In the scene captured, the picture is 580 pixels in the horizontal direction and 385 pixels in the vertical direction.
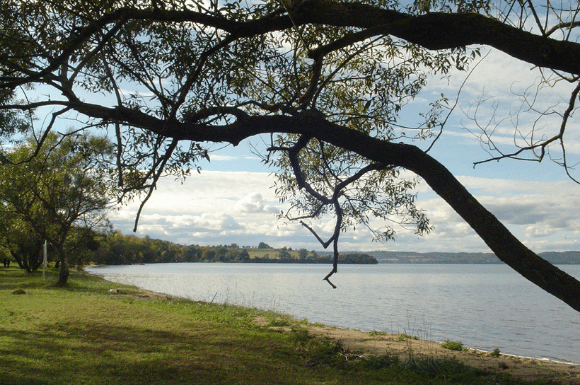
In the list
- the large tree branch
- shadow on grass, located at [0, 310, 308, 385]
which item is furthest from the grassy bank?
the large tree branch

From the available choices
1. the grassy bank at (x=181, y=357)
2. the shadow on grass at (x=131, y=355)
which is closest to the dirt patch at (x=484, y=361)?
the grassy bank at (x=181, y=357)

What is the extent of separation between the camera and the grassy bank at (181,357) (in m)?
6.43

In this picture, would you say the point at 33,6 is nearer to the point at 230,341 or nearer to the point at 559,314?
the point at 230,341

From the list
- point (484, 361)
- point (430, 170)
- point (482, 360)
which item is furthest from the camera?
point (482, 360)

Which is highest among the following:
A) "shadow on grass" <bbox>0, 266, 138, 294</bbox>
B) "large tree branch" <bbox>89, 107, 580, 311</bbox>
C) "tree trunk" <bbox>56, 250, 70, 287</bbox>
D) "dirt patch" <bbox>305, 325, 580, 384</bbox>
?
"large tree branch" <bbox>89, 107, 580, 311</bbox>

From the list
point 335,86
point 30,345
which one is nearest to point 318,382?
point 30,345

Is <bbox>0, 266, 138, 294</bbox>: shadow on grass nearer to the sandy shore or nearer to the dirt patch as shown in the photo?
the sandy shore

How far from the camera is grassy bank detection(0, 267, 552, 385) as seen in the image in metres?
6.43

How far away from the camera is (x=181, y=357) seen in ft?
25.0

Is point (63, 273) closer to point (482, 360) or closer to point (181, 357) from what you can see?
point (181, 357)

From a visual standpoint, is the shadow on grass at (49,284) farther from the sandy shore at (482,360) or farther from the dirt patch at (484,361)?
the dirt patch at (484,361)

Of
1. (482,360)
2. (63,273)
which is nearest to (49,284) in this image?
(63,273)

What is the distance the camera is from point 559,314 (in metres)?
25.2

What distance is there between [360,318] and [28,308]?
A: 14000mm
